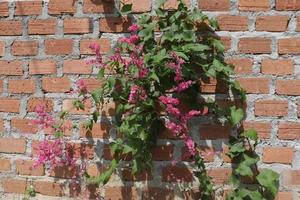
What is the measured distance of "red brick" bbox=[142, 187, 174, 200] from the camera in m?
2.60

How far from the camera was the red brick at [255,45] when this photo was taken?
8.15 ft

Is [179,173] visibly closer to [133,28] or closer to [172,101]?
[172,101]

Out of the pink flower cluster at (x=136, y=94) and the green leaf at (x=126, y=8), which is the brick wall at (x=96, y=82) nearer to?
the green leaf at (x=126, y=8)

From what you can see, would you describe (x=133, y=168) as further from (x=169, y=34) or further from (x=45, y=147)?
(x=169, y=34)

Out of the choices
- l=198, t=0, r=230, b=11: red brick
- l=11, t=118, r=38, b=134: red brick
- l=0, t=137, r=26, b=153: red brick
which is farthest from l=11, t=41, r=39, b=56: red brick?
l=198, t=0, r=230, b=11: red brick

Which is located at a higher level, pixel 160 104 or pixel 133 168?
pixel 160 104

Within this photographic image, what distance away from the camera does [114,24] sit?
8.56 ft

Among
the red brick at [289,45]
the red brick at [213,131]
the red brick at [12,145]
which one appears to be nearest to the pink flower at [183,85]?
the red brick at [213,131]

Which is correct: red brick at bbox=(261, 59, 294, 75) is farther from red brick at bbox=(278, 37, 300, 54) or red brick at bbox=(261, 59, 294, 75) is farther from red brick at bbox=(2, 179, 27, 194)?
red brick at bbox=(2, 179, 27, 194)

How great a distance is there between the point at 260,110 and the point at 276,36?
0.36m

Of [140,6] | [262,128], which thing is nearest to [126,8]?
[140,6]

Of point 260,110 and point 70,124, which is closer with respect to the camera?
point 260,110

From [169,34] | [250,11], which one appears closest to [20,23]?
[169,34]

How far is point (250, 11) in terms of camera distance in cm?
249
